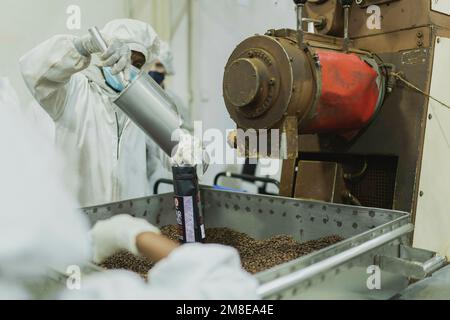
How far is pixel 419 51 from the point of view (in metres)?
1.16

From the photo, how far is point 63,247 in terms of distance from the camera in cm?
77

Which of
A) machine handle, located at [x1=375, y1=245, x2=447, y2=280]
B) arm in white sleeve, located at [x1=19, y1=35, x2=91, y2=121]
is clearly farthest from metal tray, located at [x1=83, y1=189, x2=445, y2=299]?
arm in white sleeve, located at [x1=19, y1=35, x2=91, y2=121]

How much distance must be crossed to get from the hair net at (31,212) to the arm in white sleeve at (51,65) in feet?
1.94

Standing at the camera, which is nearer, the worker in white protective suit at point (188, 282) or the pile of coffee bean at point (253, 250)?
the worker in white protective suit at point (188, 282)

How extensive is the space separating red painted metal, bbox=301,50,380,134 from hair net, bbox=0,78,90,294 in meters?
0.64

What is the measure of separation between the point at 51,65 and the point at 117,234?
0.87 meters

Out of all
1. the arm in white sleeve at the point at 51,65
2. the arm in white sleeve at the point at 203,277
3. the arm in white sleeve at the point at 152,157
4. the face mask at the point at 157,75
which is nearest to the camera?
the arm in white sleeve at the point at 203,277

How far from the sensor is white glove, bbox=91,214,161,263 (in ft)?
2.67

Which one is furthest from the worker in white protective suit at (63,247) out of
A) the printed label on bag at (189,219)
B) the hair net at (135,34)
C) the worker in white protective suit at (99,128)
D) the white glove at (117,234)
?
the hair net at (135,34)

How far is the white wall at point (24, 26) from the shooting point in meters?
2.49

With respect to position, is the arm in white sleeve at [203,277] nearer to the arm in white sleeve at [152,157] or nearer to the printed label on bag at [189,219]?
the printed label on bag at [189,219]

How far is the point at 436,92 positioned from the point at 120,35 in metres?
1.37

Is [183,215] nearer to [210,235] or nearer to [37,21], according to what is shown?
[210,235]
